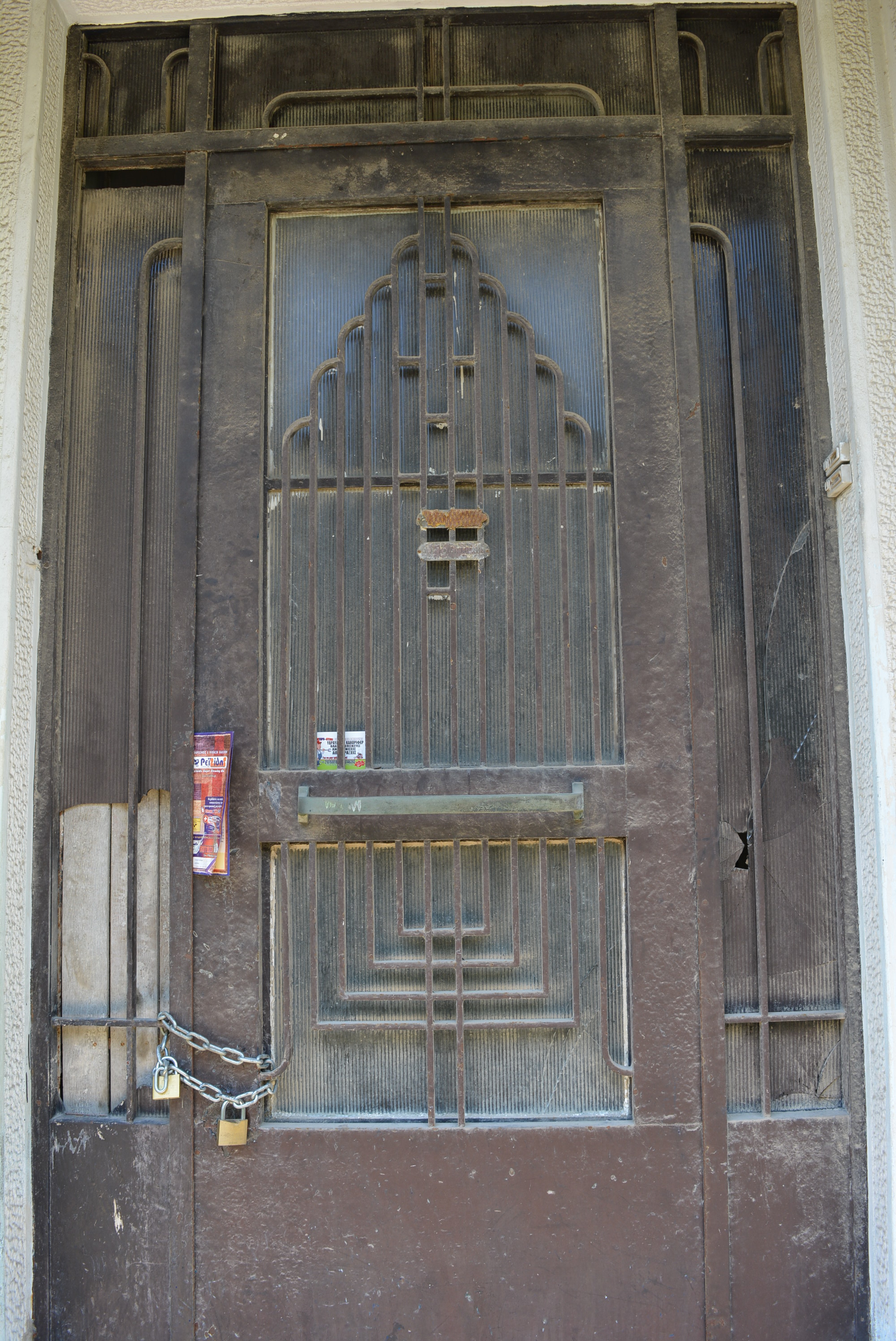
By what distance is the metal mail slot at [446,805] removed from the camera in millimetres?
2018

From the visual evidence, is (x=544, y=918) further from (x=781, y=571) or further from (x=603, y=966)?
(x=781, y=571)

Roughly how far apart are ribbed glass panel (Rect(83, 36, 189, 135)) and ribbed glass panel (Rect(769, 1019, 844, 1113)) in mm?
3229

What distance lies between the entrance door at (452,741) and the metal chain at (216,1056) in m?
0.07

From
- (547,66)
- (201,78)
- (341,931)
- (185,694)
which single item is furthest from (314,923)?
(547,66)

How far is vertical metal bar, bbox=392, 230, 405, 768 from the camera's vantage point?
2113 millimetres

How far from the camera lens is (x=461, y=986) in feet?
6.63

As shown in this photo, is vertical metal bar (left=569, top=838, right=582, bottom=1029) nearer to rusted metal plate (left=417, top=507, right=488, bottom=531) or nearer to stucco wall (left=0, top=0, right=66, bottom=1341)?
rusted metal plate (left=417, top=507, right=488, bottom=531)

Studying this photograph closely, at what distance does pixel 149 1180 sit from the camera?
6.65 ft

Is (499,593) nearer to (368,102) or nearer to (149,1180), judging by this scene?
(368,102)

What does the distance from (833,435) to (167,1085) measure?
257 centimetres

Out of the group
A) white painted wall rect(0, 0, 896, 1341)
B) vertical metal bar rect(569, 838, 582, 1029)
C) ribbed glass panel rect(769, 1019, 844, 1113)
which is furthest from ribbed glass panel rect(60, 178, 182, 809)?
ribbed glass panel rect(769, 1019, 844, 1113)

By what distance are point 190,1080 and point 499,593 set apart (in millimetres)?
1547

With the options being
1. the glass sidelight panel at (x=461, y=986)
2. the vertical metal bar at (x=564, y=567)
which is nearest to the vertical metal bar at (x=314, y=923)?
the glass sidelight panel at (x=461, y=986)

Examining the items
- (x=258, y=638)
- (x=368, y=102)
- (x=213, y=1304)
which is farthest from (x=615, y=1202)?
(x=368, y=102)
